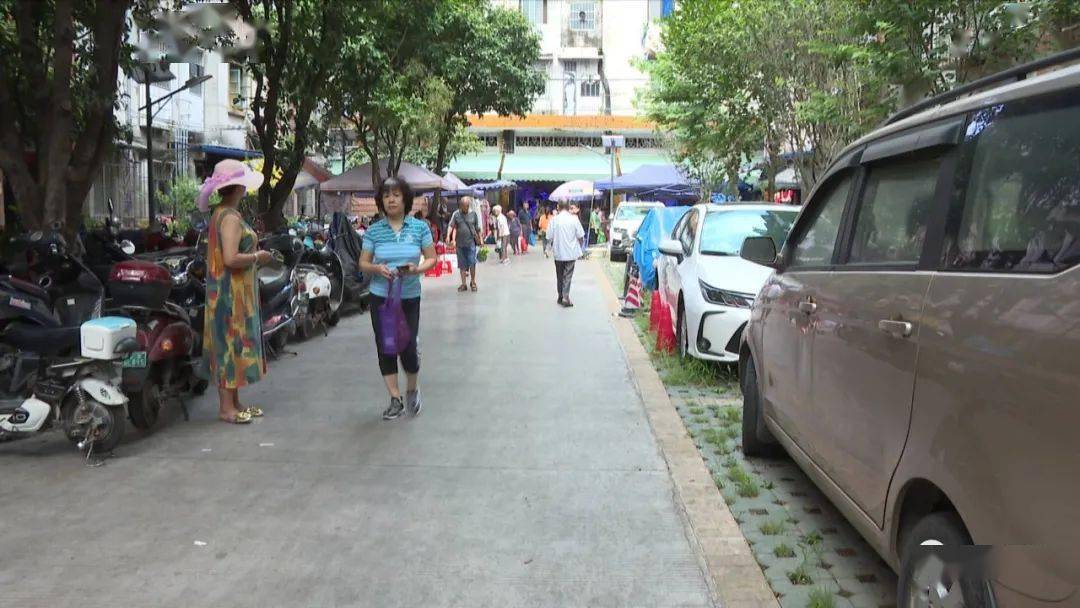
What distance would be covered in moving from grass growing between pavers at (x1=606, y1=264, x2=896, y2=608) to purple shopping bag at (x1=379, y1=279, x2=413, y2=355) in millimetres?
2202

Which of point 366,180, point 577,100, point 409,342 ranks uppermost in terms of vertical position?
point 577,100

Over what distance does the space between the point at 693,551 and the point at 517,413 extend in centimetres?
289

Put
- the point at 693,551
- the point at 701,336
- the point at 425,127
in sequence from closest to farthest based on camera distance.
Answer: the point at 693,551, the point at 701,336, the point at 425,127

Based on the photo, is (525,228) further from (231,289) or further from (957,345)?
(957,345)

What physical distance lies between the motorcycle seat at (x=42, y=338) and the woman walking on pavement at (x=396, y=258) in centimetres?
195

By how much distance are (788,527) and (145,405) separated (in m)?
4.20

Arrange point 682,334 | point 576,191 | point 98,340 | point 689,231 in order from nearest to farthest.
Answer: point 98,340, point 682,334, point 689,231, point 576,191

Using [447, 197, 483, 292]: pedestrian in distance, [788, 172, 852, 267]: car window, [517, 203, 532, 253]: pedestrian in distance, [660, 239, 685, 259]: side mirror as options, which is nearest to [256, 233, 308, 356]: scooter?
[660, 239, 685, 259]: side mirror

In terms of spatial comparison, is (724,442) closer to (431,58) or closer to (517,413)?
(517,413)

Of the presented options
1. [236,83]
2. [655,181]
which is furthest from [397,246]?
[655,181]

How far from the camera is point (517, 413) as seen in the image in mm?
6992

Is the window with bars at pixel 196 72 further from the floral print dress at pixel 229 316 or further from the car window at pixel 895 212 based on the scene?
the car window at pixel 895 212

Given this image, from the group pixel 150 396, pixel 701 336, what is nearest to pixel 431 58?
pixel 701 336

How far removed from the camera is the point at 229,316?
6371 mm
